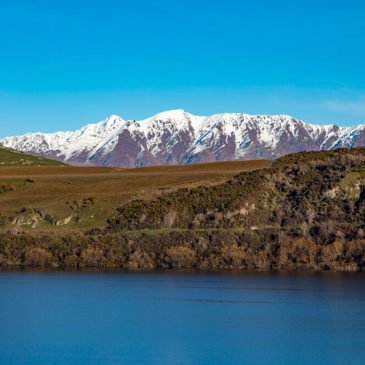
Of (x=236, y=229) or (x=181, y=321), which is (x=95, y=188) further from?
(x=181, y=321)

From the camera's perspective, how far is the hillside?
6638cm

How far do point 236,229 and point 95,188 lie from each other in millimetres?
29963

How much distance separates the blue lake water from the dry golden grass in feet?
96.4

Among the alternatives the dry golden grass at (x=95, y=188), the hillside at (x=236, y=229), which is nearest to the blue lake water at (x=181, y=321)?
the hillside at (x=236, y=229)

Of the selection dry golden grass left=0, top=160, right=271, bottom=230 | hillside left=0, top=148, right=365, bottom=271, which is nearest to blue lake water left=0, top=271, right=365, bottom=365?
hillside left=0, top=148, right=365, bottom=271

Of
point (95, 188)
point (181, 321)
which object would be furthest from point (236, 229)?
point (181, 321)

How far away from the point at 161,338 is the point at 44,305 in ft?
36.6

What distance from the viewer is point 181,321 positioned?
32812 millimetres

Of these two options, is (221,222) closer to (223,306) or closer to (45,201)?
(45,201)

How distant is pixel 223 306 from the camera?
38.1 m

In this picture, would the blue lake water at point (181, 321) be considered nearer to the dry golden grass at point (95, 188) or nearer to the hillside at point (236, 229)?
the hillside at point (236, 229)

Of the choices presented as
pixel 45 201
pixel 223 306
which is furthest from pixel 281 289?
pixel 45 201

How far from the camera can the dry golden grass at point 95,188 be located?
81125 millimetres

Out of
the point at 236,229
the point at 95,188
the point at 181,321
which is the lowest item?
the point at 181,321
